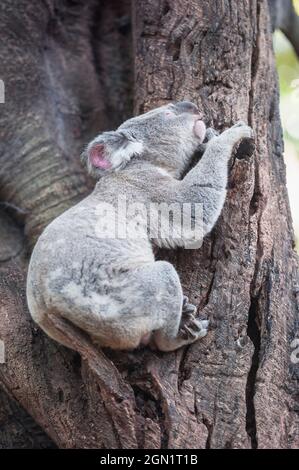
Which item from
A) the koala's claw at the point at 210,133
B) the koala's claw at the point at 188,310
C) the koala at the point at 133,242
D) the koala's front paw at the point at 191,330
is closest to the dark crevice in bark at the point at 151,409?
the koala at the point at 133,242

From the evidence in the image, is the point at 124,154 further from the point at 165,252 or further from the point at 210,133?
the point at 165,252

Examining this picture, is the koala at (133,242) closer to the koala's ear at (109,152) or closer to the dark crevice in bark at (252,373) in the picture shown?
the koala's ear at (109,152)

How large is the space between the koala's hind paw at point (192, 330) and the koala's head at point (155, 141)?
129cm

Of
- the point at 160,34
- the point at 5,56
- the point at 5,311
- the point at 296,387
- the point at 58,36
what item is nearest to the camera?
the point at 296,387

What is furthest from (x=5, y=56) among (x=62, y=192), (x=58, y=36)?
(x=62, y=192)

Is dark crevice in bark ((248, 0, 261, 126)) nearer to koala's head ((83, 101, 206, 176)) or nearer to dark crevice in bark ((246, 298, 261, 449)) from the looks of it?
koala's head ((83, 101, 206, 176))

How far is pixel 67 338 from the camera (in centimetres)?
384

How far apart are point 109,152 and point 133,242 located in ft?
2.71

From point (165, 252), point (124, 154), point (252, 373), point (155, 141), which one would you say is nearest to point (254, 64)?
point (155, 141)

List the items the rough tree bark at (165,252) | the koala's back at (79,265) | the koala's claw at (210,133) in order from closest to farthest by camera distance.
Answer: the rough tree bark at (165,252) → the koala's back at (79,265) → the koala's claw at (210,133)

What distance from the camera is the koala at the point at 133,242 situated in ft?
12.3

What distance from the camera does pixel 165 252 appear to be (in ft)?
14.2

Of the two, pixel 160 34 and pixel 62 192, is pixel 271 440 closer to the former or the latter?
pixel 62 192
